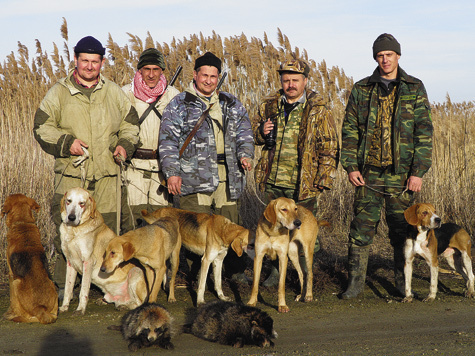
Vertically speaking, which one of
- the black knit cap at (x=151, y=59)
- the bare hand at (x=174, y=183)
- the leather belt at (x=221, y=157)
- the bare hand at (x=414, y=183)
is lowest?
the bare hand at (x=174, y=183)

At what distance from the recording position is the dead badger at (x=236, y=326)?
4250 mm

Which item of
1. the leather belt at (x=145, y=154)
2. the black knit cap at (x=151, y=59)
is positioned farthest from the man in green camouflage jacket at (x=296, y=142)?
the black knit cap at (x=151, y=59)

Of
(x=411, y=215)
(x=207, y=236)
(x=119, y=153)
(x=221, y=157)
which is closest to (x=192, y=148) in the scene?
(x=221, y=157)

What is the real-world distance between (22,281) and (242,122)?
9.69ft

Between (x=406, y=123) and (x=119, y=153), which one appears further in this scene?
(x=119, y=153)

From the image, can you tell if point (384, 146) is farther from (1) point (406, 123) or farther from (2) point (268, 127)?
(2) point (268, 127)

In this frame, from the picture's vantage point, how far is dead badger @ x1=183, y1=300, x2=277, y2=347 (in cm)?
425

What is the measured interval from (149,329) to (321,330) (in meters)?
1.56

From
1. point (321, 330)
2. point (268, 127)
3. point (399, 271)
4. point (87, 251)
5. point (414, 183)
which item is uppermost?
point (268, 127)

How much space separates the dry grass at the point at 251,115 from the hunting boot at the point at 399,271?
830 mm

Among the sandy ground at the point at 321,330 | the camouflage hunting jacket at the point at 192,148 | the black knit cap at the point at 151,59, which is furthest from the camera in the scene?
the black knit cap at the point at 151,59

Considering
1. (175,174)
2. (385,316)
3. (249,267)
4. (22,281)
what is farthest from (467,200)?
(22,281)

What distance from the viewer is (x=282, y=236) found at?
5.51m

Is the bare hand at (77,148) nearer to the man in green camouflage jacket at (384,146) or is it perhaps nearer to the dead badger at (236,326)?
the dead badger at (236,326)
